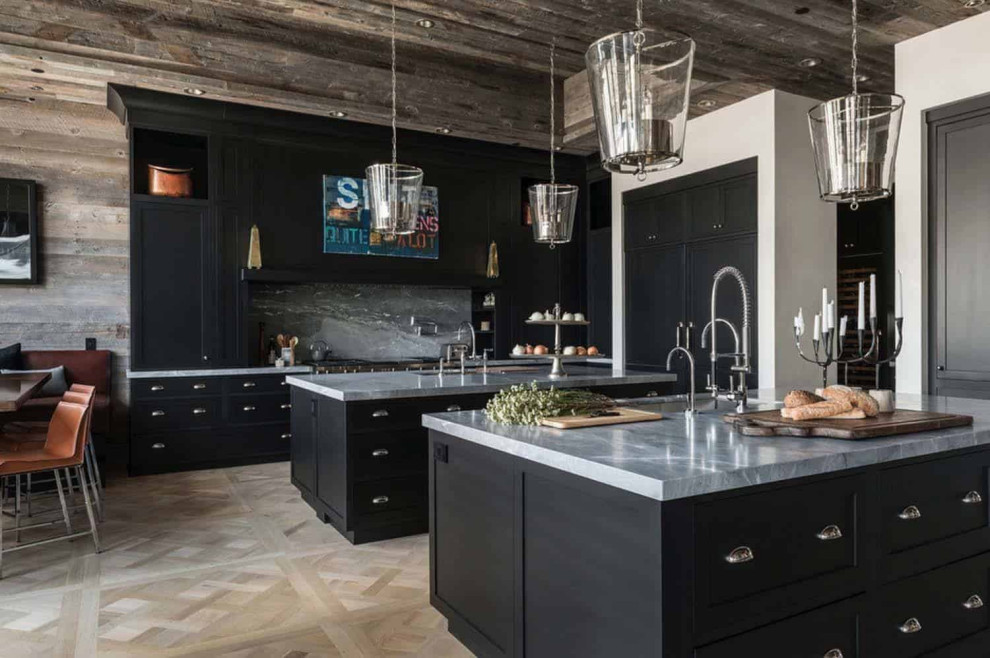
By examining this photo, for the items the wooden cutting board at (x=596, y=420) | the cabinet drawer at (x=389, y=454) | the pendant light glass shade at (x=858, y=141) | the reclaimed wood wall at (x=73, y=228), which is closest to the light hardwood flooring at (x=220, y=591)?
the cabinet drawer at (x=389, y=454)

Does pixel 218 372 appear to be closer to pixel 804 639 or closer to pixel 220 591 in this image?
pixel 220 591

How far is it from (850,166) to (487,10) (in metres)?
2.88

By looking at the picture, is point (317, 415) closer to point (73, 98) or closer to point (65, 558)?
point (65, 558)

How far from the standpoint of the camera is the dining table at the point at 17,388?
3.24 m

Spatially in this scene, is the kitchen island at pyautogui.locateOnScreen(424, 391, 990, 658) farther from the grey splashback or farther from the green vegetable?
the grey splashback

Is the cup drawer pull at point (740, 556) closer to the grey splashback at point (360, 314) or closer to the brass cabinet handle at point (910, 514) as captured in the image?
the brass cabinet handle at point (910, 514)

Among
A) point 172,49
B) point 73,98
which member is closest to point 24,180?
point 73,98

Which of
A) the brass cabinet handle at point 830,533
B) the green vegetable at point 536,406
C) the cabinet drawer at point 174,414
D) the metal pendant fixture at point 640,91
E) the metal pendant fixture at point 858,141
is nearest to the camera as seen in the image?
the metal pendant fixture at point 640,91

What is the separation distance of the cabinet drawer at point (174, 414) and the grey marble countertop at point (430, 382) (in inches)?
65.7

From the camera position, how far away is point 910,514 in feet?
6.64

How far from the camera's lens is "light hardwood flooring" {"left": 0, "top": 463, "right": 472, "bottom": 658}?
2.63 m

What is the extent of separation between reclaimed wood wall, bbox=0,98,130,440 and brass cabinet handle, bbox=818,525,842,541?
19.7ft

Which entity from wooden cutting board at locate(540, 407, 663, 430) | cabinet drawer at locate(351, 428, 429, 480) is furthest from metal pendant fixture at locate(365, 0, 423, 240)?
wooden cutting board at locate(540, 407, 663, 430)

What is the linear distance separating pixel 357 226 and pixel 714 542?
5.51 m
